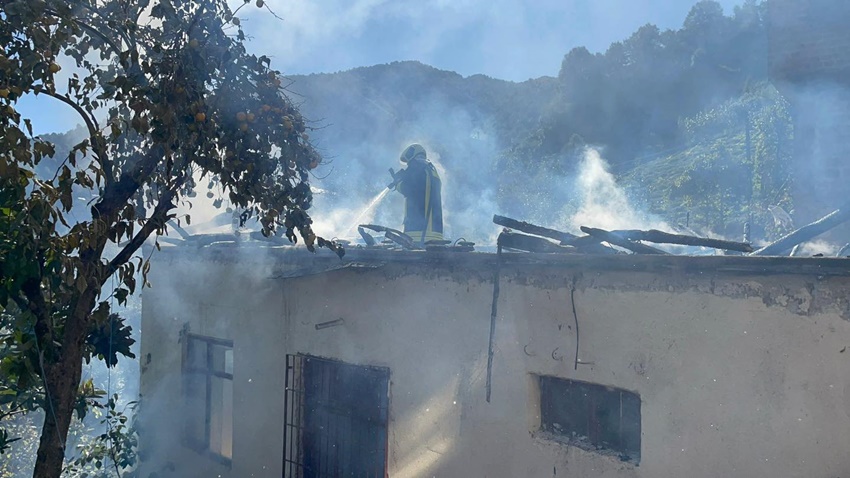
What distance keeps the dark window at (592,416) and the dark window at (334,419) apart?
1678 mm

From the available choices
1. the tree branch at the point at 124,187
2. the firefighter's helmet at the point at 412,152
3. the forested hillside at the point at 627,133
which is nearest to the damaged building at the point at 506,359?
the firefighter's helmet at the point at 412,152

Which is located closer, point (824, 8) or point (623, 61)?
point (824, 8)

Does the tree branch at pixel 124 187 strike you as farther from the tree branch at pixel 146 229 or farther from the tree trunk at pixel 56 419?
the tree trunk at pixel 56 419

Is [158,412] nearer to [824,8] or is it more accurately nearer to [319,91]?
[824,8]

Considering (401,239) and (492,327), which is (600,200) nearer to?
(401,239)

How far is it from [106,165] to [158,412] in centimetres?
614

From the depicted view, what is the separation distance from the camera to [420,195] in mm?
7539

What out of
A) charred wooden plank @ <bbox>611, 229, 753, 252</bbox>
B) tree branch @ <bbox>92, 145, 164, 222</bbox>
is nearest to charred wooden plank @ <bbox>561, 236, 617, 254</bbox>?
charred wooden plank @ <bbox>611, 229, 753, 252</bbox>

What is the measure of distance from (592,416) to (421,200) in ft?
11.9

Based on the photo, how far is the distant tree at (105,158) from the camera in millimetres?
2918

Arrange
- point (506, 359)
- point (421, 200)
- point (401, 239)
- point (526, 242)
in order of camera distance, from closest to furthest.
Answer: point (526, 242), point (506, 359), point (401, 239), point (421, 200)

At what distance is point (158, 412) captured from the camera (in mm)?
8625

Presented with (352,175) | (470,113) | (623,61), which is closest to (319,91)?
(470,113)

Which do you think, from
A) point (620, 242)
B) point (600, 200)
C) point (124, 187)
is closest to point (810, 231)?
point (620, 242)
